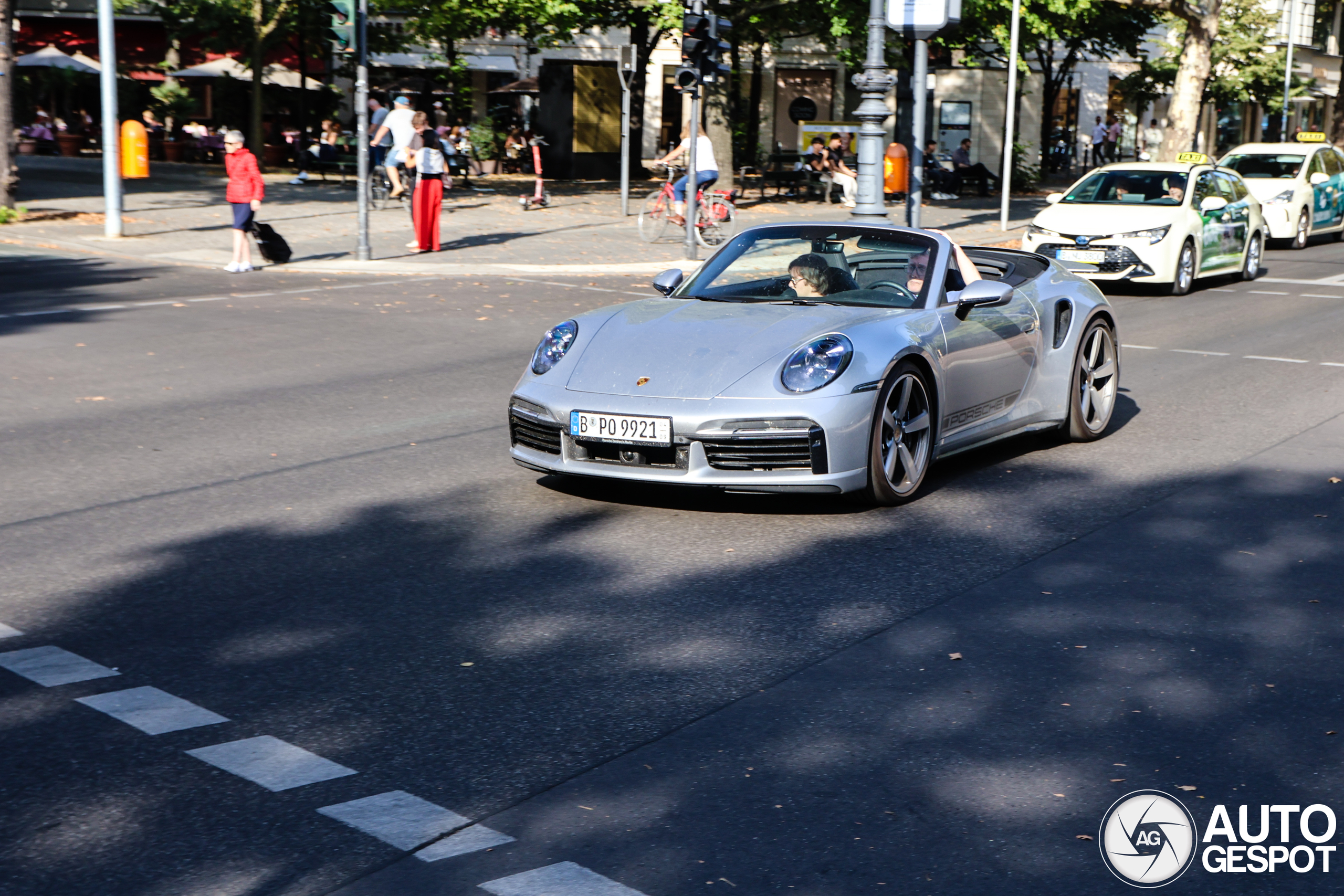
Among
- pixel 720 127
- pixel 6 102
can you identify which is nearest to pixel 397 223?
pixel 6 102

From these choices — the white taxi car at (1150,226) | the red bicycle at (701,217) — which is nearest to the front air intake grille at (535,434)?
the white taxi car at (1150,226)

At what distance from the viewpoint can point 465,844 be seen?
3.70 m

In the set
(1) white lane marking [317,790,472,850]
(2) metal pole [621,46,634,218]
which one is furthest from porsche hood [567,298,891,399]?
(2) metal pole [621,46,634,218]

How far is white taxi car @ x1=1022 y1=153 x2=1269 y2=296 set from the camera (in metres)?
18.1

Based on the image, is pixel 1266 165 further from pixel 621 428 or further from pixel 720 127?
pixel 621 428

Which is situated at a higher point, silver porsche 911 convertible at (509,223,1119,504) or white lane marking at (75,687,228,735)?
silver porsche 911 convertible at (509,223,1119,504)

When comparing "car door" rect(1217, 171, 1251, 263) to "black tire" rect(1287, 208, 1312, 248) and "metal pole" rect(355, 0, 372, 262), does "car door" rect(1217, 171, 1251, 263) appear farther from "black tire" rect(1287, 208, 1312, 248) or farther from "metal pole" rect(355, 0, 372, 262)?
"metal pole" rect(355, 0, 372, 262)

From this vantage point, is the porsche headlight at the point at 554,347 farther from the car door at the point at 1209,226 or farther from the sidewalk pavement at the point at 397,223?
the car door at the point at 1209,226

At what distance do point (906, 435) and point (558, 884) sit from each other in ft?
13.8

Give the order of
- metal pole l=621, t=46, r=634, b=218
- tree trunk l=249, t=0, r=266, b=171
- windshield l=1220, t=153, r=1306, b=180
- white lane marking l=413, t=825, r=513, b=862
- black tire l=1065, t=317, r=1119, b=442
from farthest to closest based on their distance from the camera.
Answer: tree trunk l=249, t=0, r=266, b=171 < metal pole l=621, t=46, r=634, b=218 < windshield l=1220, t=153, r=1306, b=180 < black tire l=1065, t=317, r=1119, b=442 < white lane marking l=413, t=825, r=513, b=862

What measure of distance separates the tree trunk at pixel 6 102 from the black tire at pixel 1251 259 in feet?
55.9

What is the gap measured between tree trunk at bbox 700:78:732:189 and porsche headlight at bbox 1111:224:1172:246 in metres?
A: 14.2

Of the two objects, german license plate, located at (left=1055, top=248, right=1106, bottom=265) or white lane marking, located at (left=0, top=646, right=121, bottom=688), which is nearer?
white lane marking, located at (left=0, top=646, right=121, bottom=688)

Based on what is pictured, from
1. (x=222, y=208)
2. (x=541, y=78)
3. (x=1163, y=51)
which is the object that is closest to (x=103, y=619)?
(x=222, y=208)
